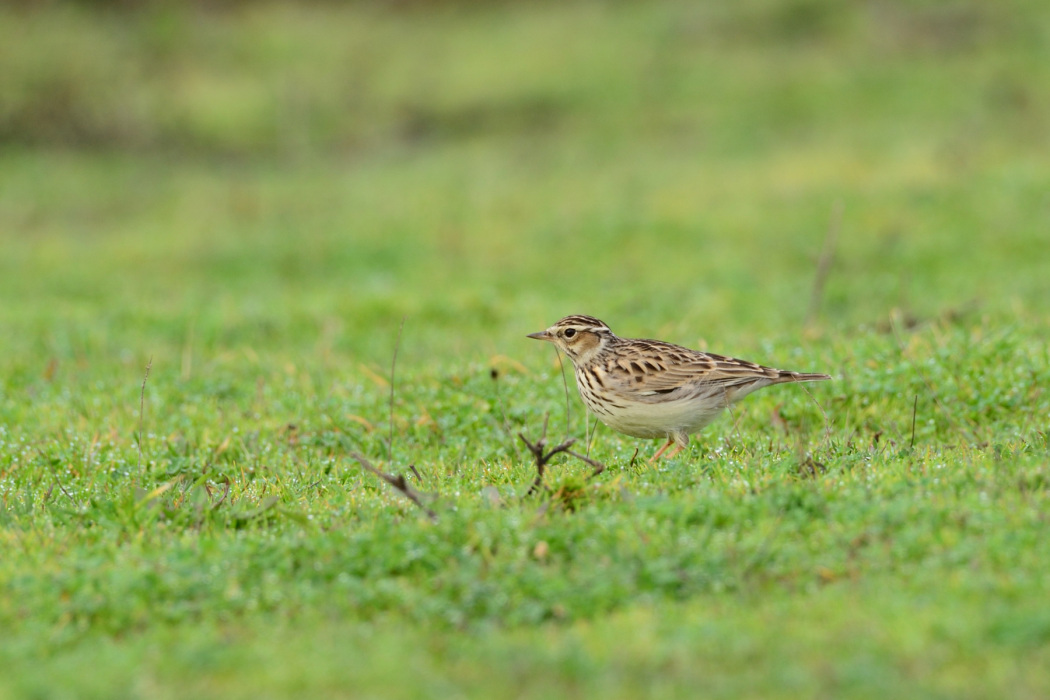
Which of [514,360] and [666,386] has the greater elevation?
[666,386]

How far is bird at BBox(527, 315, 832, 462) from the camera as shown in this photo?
722 cm

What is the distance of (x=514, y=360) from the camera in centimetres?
977

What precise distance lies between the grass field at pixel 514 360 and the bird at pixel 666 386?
0.92ft

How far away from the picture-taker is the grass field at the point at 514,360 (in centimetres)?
469

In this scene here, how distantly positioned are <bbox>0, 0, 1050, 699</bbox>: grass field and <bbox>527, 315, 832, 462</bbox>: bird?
0.92 ft

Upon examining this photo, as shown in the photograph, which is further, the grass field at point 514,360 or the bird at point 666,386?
the bird at point 666,386

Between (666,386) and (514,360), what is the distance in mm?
2645

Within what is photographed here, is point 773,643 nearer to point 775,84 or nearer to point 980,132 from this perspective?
point 980,132

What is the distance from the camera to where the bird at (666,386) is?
7.22 m

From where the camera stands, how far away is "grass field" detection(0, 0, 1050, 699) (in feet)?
15.4

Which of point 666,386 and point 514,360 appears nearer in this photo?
point 666,386

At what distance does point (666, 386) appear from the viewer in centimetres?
731

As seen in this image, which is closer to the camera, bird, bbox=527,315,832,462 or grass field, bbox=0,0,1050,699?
grass field, bbox=0,0,1050,699

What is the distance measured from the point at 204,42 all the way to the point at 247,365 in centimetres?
2421
